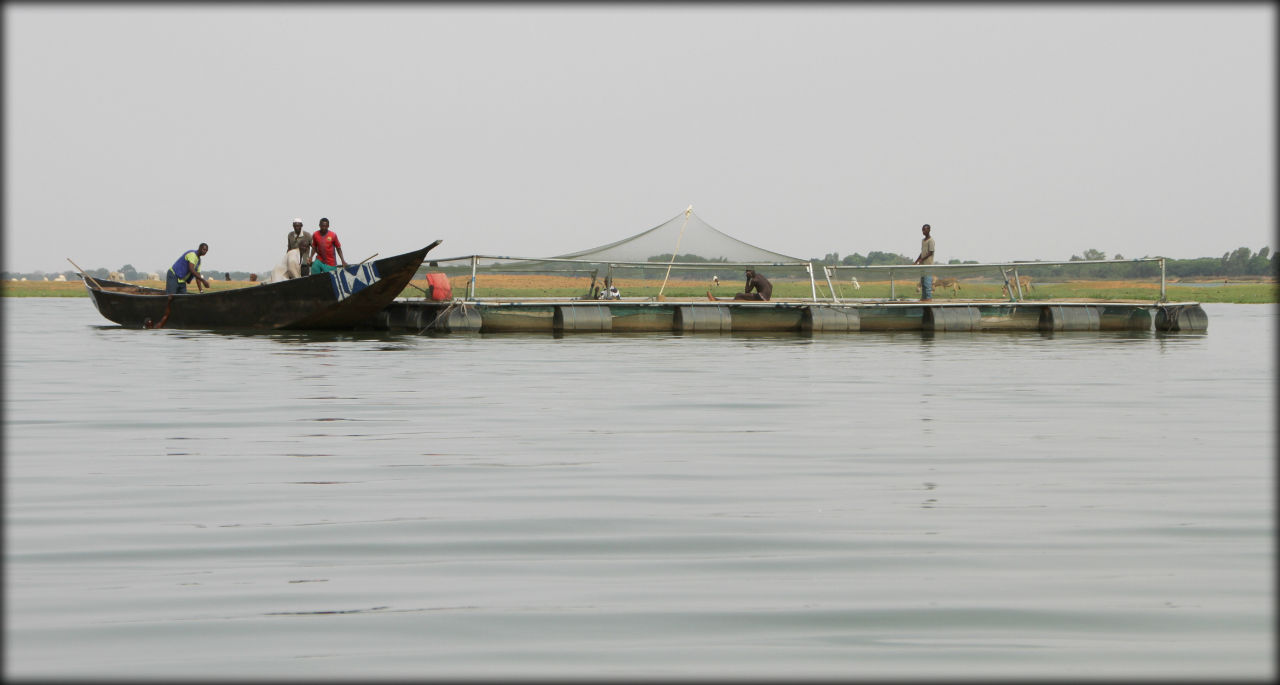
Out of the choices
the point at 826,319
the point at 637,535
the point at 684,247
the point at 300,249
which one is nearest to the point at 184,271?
the point at 300,249

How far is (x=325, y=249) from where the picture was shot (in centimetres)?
2777

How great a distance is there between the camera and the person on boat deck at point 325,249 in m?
27.7

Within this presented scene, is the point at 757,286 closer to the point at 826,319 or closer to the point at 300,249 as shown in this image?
the point at 826,319

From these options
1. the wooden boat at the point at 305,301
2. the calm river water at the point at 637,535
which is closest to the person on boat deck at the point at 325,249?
the wooden boat at the point at 305,301

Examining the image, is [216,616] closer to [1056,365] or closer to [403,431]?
[403,431]

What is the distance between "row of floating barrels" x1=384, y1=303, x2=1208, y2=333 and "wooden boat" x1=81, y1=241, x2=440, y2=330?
1.36 m

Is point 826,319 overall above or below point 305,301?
below

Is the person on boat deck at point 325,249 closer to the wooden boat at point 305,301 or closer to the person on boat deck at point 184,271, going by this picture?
the wooden boat at point 305,301

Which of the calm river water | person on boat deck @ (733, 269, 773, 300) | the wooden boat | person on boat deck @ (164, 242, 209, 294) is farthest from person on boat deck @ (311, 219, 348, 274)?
Answer: the calm river water

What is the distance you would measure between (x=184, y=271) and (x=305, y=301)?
4.87m

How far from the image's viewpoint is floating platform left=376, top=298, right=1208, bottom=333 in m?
29.0

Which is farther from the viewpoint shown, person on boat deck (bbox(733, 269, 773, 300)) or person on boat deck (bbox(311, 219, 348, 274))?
person on boat deck (bbox(733, 269, 773, 300))

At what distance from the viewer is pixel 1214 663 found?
3736mm

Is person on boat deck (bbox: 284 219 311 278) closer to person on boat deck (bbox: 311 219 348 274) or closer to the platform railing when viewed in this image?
person on boat deck (bbox: 311 219 348 274)
